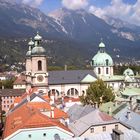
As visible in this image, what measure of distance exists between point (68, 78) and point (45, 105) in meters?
50.5

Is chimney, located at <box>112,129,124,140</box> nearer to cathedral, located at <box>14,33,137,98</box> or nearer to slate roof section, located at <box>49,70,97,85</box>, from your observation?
cathedral, located at <box>14,33,137,98</box>

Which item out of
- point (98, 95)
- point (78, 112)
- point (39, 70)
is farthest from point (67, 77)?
point (78, 112)

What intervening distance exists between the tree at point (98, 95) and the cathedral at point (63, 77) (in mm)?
11108

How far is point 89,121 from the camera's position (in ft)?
169

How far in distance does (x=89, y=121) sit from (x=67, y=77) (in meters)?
61.3

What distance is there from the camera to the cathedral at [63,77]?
101m

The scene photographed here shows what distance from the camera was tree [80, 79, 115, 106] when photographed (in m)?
90.7

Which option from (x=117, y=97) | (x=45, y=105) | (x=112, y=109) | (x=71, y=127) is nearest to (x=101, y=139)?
(x=71, y=127)

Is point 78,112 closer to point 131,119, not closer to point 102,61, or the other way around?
point 131,119

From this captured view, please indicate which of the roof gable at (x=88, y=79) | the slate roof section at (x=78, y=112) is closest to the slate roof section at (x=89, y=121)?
the slate roof section at (x=78, y=112)

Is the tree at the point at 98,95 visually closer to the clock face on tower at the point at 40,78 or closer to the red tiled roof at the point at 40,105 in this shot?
the clock face on tower at the point at 40,78

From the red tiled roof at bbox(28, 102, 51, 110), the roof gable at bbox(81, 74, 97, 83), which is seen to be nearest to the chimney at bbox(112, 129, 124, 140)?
the red tiled roof at bbox(28, 102, 51, 110)

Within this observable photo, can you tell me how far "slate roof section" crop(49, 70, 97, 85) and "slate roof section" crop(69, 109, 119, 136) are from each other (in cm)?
5627

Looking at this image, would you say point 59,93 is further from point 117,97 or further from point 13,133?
point 13,133
